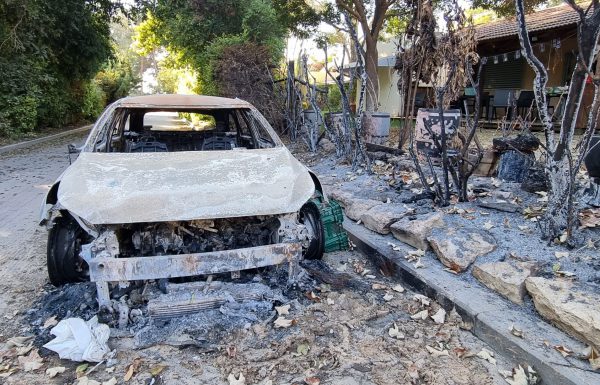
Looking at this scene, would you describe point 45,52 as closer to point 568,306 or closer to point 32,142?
point 32,142

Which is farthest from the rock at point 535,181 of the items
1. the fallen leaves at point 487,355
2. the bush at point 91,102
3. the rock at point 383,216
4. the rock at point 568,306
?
the bush at point 91,102

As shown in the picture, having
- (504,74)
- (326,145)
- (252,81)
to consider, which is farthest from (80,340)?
(504,74)

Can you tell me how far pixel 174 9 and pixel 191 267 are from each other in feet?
50.3

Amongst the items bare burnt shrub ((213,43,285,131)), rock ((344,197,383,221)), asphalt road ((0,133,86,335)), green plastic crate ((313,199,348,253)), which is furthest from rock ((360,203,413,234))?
bare burnt shrub ((213,43,285,131))

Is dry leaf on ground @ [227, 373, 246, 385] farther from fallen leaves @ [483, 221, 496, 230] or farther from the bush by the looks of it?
the bush

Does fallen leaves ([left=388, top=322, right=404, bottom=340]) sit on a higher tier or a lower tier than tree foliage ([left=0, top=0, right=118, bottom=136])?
lower

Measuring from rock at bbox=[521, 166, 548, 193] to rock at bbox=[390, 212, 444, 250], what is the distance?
4.17 feet

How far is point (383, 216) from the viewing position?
15.3 ft

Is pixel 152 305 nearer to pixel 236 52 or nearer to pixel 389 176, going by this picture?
pixel 389 176

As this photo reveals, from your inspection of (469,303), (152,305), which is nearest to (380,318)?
(469,303)

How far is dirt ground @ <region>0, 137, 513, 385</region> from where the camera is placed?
257cm

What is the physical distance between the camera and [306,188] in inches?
132

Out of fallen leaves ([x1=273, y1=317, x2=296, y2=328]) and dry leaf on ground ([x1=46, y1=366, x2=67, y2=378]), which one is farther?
fallen leaves ([x1=273, y1=317, x2=296, y2=328])

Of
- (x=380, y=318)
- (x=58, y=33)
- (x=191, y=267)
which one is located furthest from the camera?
(x=58, y=33)
